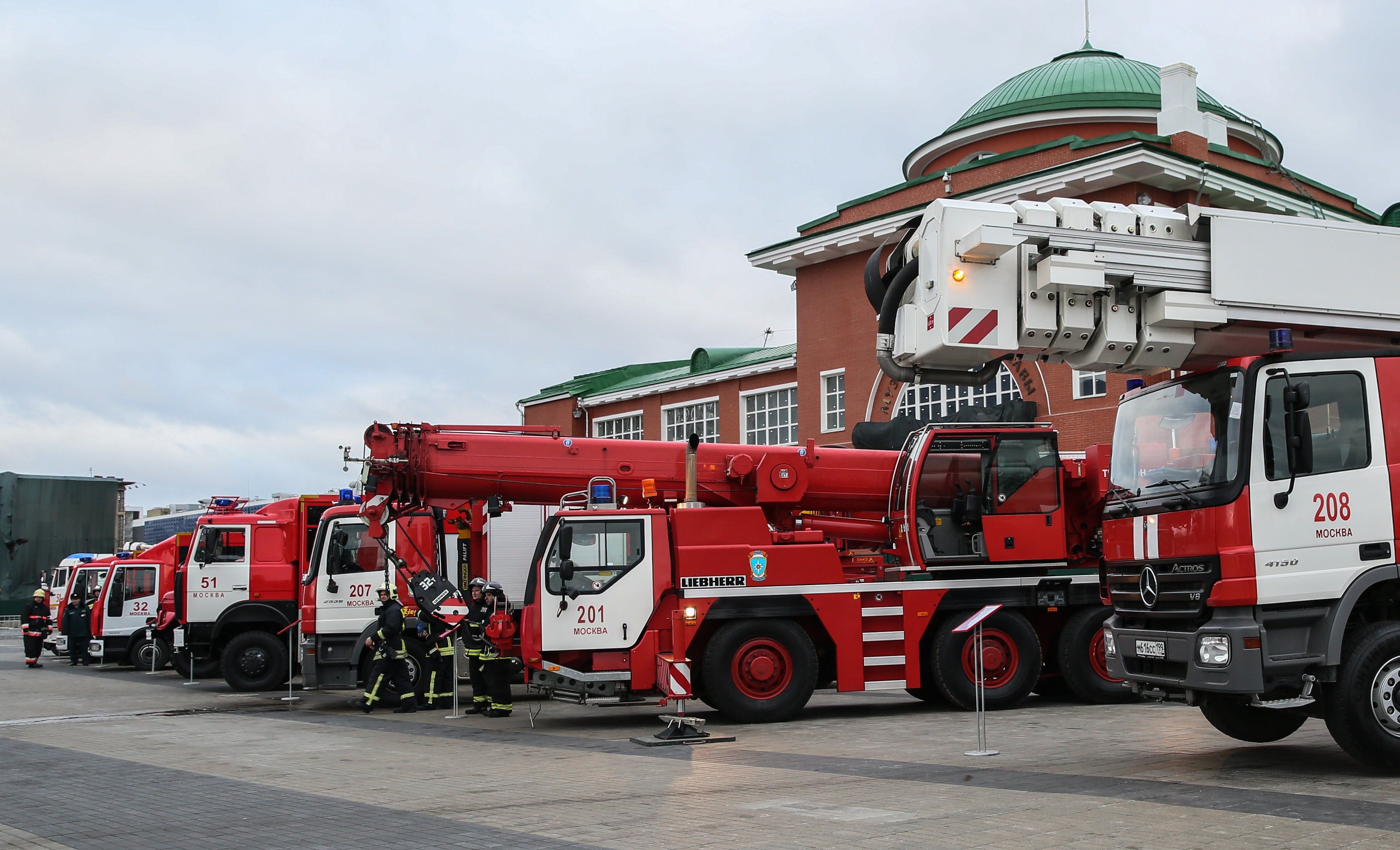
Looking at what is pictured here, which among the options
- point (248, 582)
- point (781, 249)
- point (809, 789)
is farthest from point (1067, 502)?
point (781, 249)

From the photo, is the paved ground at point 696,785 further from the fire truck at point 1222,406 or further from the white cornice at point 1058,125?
the white cornice at point 1058,125

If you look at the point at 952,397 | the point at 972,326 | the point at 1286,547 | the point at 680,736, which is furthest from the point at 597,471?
the point at 952,397

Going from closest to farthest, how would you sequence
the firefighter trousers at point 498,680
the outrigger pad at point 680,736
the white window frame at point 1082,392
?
the outrigger pad at point 680,736, the firefighter trousers at point 498,680, the white window frame at point 1082,392

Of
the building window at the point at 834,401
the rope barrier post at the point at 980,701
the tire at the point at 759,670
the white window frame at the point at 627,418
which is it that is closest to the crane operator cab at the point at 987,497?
the tire at the point at 759,670

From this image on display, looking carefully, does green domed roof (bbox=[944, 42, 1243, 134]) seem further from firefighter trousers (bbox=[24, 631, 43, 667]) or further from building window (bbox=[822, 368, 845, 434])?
firefighter trousers (bbox=[24, 631, 43, 667])

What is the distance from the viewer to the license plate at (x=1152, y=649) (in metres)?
9.33

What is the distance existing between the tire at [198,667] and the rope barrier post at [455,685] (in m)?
6.83

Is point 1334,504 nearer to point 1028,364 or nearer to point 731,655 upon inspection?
point 731,655

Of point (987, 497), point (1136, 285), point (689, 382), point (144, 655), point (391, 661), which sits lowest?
point (144, 655)

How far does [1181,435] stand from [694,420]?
100 ft

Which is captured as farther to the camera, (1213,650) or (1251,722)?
(1251,722)

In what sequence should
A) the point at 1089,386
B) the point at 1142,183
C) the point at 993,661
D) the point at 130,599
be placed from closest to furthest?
the point at 993,661
the point at 1142,183
the point at 1089,386
the point at 130,599

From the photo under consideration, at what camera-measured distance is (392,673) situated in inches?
649

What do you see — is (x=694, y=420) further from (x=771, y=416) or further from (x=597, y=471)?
(x=597, y=471)
